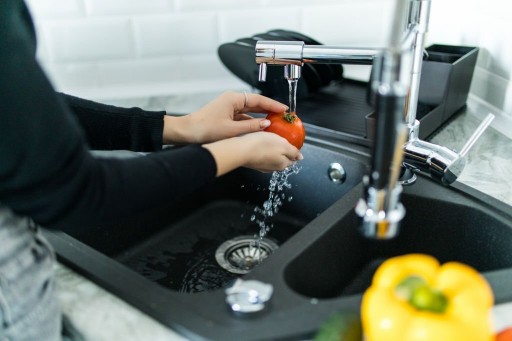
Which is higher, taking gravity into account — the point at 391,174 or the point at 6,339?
the point at 391,174

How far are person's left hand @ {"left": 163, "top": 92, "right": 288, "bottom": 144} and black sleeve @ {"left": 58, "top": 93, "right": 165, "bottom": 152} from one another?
20mm

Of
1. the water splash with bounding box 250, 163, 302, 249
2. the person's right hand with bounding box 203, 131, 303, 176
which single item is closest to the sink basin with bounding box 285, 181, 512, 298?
the person's right hand with bounding box 203, 131, 303, 176

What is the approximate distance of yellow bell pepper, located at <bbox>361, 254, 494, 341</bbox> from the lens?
0.41 metres

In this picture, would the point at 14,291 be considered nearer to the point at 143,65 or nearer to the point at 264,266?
the point at 264,266

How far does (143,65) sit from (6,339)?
86cm

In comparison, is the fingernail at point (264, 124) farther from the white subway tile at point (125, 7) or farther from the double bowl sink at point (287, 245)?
Answer: the white subway tile at point (125, 7)

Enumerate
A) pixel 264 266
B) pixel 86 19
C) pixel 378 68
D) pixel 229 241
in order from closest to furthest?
pixel 378 68 < pixel 264 266 < pixel 229 241 < pixel 86 19


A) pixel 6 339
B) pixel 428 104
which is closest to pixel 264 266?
pixel 6 339

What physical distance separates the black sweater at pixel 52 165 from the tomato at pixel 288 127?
25cm

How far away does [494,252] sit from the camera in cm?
74

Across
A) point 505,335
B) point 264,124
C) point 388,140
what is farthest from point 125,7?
point 505,335

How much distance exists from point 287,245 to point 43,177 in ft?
1.03

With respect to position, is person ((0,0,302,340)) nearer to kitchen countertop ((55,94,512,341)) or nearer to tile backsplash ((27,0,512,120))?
kitchen countertop ((55,94,512,341))

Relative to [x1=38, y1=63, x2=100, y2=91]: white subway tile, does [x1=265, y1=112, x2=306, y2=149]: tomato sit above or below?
above
